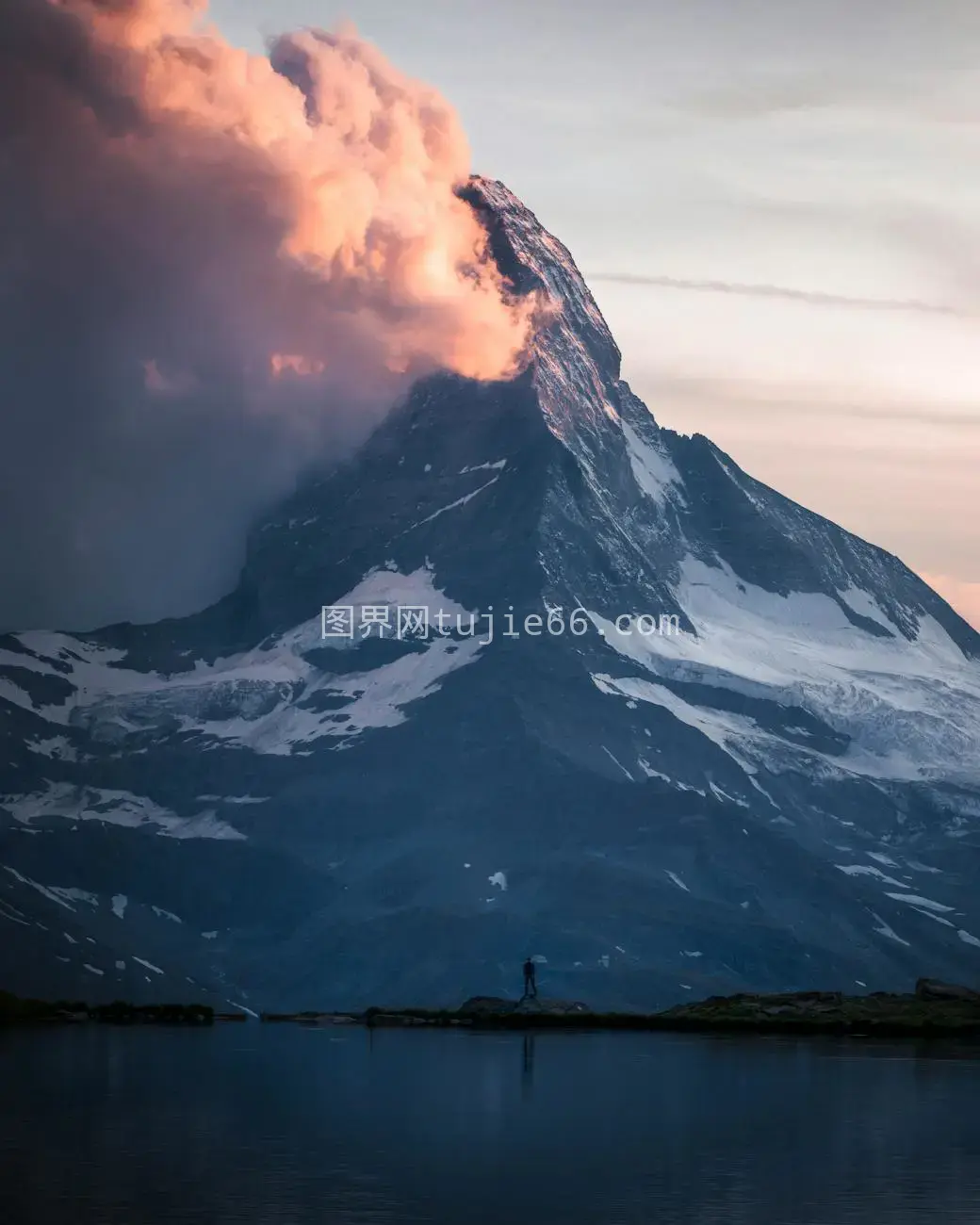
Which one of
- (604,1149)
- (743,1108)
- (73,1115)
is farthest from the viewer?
(743,1108)

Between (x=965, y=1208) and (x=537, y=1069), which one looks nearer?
(x=965, y=1208)

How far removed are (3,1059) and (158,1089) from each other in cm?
2922

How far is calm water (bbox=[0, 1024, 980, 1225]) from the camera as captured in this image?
97125 mm

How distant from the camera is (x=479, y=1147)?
119 metres

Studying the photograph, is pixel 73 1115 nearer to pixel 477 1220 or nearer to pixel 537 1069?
pixel 477 1220

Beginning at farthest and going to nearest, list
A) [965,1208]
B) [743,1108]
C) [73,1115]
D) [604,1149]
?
[743,1108]
[73,1115]
[604,1149]
[965,1208]

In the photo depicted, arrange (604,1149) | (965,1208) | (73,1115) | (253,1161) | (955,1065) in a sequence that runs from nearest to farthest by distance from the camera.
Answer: (965,1208)
(253,1161)
(604,1149)
(73,1115)
(955,1065)

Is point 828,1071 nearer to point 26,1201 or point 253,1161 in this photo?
point 253,1161

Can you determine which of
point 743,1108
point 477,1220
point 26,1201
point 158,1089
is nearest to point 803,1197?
point 477,1220

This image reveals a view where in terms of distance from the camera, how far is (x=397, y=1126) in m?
129

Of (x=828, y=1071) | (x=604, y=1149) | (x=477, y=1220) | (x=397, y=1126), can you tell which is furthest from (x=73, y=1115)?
(x=828, y=1071)

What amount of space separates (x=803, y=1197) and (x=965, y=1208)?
7201 millimetres

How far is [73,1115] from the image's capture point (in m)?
129

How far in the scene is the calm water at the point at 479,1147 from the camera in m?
97.1
